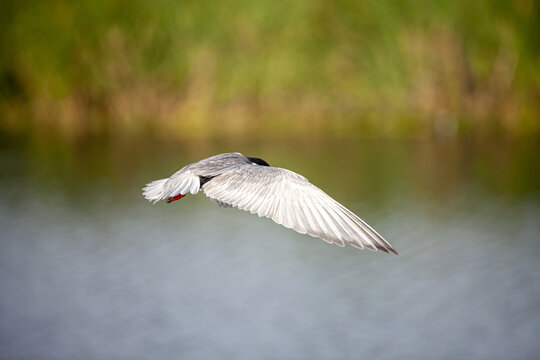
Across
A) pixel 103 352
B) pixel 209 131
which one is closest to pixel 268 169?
pixel 103 352

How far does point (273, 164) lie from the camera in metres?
22.5

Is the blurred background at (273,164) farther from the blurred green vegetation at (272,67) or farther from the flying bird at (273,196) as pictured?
the flying bird at (273,196)

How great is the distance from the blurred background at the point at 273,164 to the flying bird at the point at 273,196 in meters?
7.70

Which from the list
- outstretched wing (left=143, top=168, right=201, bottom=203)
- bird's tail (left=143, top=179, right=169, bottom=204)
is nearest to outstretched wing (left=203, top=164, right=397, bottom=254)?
outstretched wing (left=143, top=168, right=201, bottom=203)

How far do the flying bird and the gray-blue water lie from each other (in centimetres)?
771

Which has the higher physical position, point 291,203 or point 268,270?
point 268,270

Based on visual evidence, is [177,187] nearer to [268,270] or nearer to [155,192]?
[155,192]

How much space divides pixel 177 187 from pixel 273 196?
0.74 meters

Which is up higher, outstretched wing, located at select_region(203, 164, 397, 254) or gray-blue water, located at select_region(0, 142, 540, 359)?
gray-blue water, located at select_region(0, 142, 540, 359)

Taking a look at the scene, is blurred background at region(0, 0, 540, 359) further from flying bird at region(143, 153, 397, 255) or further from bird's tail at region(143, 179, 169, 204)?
flying bird at region(143, 153, 397, 255)

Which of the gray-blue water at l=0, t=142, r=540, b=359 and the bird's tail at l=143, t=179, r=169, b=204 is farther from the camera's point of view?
the gray-blue water at l=0, t=142, r=540, b=359

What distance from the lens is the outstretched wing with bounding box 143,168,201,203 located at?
5.31 meters

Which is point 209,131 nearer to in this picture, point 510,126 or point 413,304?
point 510,126

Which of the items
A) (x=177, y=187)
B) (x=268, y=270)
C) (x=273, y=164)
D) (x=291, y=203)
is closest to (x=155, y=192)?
(x=177, y=187)
